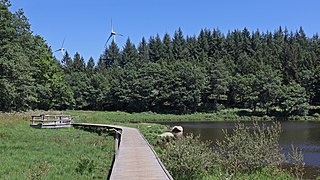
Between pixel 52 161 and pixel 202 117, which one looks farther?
pixel 202 117

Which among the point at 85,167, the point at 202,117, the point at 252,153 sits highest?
the point at 202,117

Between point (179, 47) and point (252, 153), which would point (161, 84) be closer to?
point (179, 47)

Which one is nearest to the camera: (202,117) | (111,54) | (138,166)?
(138,166)

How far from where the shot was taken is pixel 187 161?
1307 centimetres

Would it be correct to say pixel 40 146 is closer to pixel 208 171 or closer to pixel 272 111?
pixel 208 171

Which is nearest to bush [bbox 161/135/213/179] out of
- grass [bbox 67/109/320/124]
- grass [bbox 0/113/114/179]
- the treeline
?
grass [bbox 0/113/114/179]

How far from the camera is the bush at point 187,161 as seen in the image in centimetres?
1306

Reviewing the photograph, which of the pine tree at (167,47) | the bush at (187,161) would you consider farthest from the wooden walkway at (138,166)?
the pine tree at (167,47)

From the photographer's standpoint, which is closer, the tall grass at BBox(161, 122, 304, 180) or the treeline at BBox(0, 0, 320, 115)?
the tall grass at BBox(161, 122, 304, 180)

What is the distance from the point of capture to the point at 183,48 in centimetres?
14600

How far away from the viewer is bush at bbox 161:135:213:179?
42.9 feet

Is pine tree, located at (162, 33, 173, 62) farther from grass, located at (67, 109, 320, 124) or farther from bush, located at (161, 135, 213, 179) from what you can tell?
bush, located at (161, 135, 213, 179)

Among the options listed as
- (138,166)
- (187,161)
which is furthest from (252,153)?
(138,166)

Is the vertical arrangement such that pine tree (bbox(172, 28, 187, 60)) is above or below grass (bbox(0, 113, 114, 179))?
above
